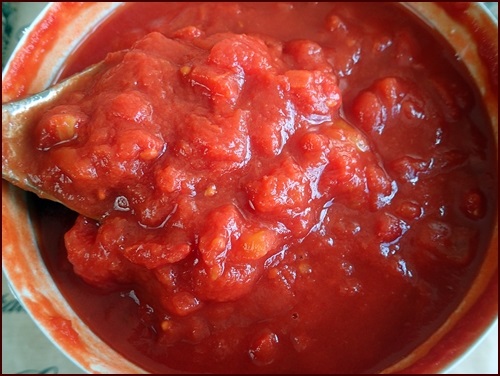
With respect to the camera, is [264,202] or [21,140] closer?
[264,202]

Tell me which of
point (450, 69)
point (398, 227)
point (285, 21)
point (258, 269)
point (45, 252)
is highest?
point (450, 69)

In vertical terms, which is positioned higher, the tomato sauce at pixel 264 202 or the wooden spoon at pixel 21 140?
the tomato sauce at pixel 264 202

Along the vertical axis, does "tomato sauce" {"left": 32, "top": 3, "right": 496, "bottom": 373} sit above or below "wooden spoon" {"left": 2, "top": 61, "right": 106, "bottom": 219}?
above

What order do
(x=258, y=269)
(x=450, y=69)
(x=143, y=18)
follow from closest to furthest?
(x=258, y=269) < (x=450, y=69) < (x=143, y=18)

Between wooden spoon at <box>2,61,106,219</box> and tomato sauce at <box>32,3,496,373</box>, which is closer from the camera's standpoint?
tomato sauce at <box>32,3,496,373</box>

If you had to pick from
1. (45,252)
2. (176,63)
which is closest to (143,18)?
(176,63)

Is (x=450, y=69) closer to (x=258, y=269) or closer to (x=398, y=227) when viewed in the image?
(x=398, y=227)

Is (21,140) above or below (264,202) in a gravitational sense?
below

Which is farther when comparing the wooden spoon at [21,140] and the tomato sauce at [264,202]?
the wooden spoon at [21,140]
